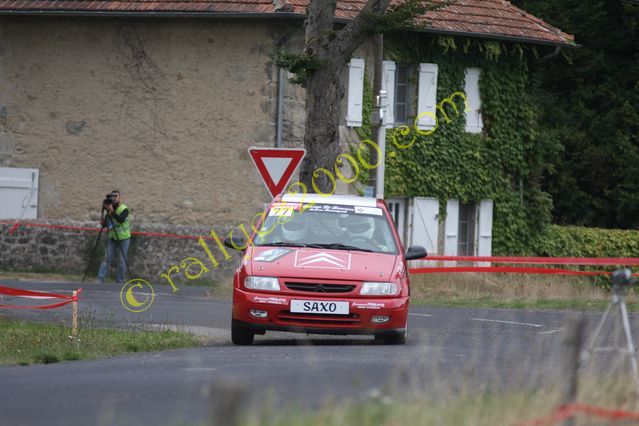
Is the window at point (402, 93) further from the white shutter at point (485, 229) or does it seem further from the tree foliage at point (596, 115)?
the tree foliage at point (596, 115)

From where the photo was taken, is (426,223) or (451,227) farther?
(451,227)

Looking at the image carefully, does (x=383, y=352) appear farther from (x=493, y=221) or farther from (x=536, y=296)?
(x=493, y=221)

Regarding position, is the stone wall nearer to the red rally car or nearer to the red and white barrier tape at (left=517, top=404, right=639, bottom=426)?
the red rally car

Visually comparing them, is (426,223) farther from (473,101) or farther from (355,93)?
(355,93)

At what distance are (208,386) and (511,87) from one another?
83.9ft

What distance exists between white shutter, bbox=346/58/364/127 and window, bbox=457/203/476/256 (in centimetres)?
461

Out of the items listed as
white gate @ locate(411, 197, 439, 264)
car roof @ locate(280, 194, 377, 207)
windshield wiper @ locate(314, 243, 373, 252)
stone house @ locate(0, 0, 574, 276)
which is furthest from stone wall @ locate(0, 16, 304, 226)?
windshield wiper @ locate(314, 243, 373, 252)

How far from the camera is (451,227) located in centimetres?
3322

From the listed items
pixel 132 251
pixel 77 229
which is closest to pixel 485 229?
pixel 132 251

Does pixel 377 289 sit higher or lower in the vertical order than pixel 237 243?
lower

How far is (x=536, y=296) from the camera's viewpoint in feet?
85.6

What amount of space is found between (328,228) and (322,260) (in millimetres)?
1077

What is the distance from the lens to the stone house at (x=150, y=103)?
98.0ft

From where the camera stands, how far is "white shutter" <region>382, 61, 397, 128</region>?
103ft
